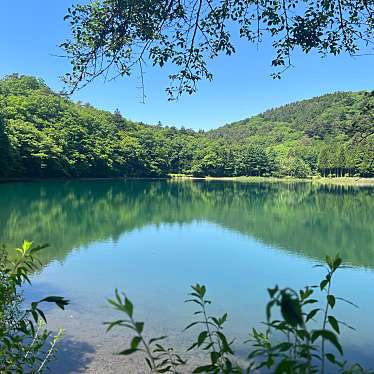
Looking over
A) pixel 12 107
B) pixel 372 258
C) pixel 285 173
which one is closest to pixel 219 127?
pixel 285 173

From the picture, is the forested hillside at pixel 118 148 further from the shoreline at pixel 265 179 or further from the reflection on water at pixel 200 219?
the reflection on water at pixel 200 219

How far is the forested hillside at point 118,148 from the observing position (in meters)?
47.4

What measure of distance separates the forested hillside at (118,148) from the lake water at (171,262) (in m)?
6.17

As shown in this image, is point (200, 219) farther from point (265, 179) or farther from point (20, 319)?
point (265, 179)

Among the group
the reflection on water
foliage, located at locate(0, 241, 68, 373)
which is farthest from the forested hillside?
foliage, located at locate(0, 241, 68, 373)

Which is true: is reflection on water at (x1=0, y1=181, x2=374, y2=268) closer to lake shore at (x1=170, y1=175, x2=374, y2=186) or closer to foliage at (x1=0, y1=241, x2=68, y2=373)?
foliage at (x1=0, y1=241, x2=68, y2=373)

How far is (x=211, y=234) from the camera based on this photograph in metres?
20.4

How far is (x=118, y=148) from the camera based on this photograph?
68250mm

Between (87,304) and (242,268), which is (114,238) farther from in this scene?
(87,304)

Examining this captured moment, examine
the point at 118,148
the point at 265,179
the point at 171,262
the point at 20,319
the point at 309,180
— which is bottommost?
the point at 171,262

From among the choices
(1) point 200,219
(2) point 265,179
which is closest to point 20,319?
(1) point 200,219

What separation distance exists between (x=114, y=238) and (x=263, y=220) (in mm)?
10681

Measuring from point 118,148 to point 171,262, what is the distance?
5610 cm

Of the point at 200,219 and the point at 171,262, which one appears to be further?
the point at 200,219
